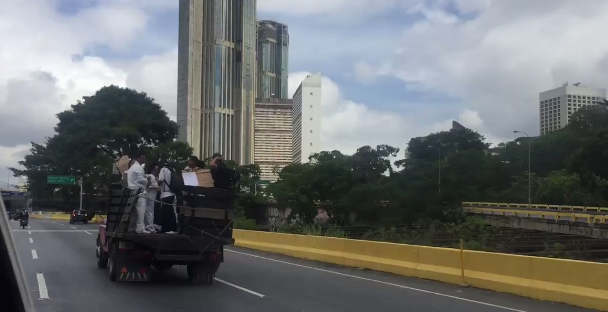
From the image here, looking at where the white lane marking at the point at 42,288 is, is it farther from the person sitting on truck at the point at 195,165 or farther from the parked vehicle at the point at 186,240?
the person sitting on truck at the point at 195,165

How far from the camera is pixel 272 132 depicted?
187750mm

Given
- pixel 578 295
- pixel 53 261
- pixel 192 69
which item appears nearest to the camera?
pixel 578 295

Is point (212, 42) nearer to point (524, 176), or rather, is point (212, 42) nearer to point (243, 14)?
point (243, 14)

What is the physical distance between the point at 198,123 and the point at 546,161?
72451mm

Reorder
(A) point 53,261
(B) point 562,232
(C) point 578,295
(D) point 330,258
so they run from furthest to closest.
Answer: (B) point 562,232 → (D) point 330,258 → (A) point 53,261 → (C) point 578,295

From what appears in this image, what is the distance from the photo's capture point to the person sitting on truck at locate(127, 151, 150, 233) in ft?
40.7

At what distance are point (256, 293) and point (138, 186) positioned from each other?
3315mm

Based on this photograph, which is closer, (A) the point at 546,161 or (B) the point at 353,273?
(B) the point at 353,273

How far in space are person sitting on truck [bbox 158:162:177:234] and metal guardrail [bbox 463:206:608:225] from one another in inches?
1513

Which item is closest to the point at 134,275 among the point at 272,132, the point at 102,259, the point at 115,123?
the point at 102,259

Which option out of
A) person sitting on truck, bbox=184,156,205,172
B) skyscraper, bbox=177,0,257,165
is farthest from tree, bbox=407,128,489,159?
person sitting on truck, bbox=184,156,205,172

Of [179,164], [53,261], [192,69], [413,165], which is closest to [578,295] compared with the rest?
[53,261]

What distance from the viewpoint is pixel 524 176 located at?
80.6 meters

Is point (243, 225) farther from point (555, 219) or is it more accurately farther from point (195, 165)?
point (195, 165)
